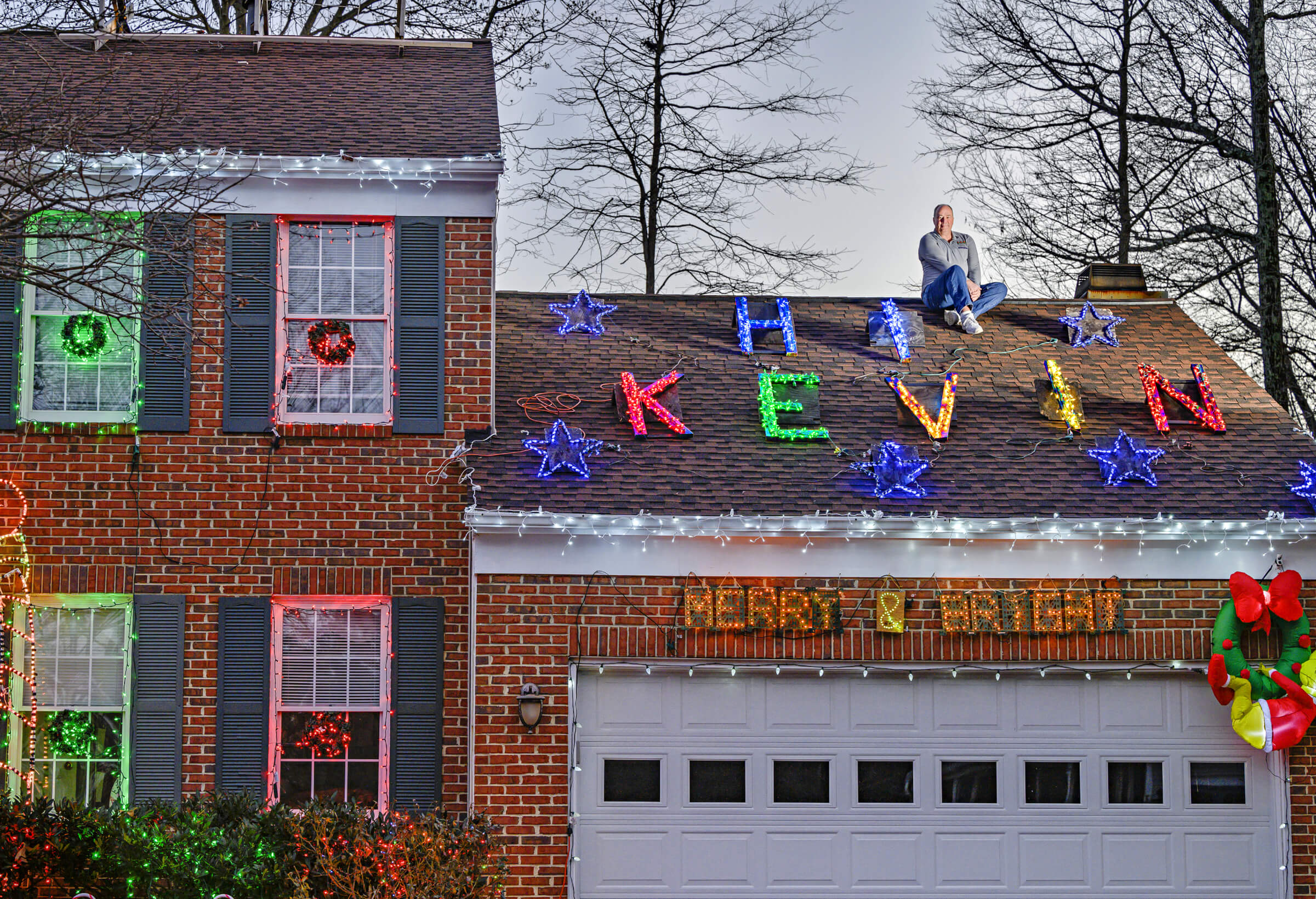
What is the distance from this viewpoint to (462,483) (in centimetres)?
1081

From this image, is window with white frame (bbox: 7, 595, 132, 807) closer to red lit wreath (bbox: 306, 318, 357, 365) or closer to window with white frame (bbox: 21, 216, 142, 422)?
window with white frame (bbox: 21, 216, 142, 422)

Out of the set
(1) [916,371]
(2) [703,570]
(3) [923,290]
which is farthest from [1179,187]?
(2) [703,570]

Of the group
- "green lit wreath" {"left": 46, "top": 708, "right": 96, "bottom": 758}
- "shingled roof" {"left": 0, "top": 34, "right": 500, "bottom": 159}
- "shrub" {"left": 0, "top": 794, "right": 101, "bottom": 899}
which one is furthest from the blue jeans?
"shrub" {"left": 0, "top": 794, "right": 101, "bottom": 899}

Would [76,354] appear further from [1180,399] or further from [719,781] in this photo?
[1180,399]

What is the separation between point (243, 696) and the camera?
1052cm

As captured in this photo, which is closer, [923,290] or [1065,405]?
[1065,405]

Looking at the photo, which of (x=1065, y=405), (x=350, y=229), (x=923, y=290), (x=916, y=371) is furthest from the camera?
(x=923, y=290)

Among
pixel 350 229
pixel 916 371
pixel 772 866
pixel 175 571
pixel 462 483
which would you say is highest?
pixel 350 229

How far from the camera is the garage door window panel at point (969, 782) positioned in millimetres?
10609

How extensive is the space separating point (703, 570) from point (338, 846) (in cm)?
327

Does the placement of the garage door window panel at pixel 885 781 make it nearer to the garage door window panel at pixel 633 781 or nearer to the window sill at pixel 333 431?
the garage door window panel at pixel 633 781

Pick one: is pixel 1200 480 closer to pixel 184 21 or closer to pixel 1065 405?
pixel 1065 405

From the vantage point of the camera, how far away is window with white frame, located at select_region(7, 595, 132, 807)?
1045 cm

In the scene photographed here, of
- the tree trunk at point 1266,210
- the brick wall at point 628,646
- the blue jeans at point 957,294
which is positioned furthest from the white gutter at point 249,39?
the tree trunk at point 1266,210
